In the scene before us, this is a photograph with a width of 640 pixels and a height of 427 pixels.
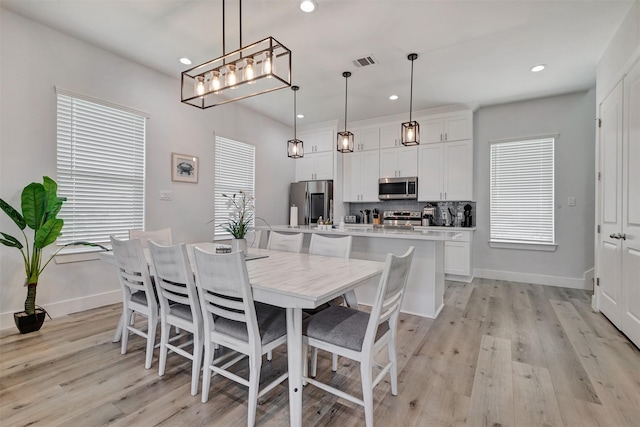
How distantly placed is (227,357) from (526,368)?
2196 millimetres

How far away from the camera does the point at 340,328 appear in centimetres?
168

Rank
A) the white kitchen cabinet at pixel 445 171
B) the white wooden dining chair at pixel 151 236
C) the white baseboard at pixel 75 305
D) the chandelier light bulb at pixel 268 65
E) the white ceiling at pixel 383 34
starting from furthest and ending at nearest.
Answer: the white kitchen cabinet at pixel 445 171 < the white wooden dining chair at pixel 151 236 < the white baseboard at pixel 75 305 < the white ceiling at pixel 383 34 < the chandelier light bulb at pixel 268 65

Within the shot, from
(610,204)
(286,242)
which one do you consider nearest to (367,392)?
(286,242)

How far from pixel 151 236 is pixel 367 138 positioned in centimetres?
418

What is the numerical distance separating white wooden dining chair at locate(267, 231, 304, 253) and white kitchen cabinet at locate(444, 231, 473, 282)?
2796 mm

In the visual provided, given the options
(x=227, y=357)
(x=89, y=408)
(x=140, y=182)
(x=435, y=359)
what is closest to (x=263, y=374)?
(x=227, y=357)

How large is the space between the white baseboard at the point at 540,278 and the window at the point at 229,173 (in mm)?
4202

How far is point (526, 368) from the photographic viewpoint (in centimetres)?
219

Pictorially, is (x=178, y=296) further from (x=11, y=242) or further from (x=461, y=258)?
(x=461, y=258)

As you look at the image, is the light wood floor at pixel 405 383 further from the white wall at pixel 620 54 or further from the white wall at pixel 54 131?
the white wall at pixel 620 54

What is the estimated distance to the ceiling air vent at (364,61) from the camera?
135 inches

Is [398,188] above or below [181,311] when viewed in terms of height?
above

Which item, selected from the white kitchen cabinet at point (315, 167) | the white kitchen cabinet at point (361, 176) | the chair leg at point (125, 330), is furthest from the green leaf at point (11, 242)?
the white kitchen cabinet at point (361, 176)

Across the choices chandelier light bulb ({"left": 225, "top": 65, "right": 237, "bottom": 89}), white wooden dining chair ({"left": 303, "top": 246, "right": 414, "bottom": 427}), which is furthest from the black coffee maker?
chandelier light bulb ({"left": 225, "top": 65, "right": 237, "bottom": 89})
